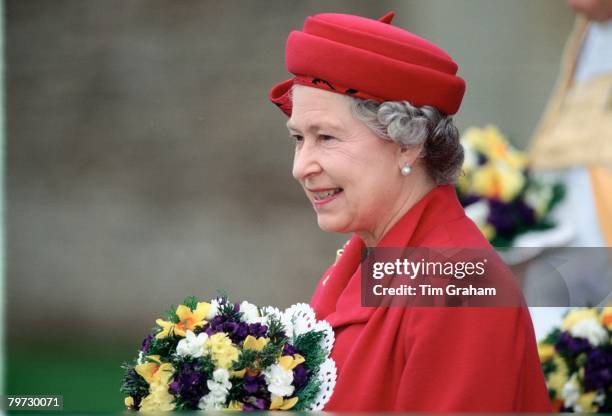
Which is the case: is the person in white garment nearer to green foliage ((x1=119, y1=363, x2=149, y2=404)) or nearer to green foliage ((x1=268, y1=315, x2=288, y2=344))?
green foliage ((x1=268, y1=315, x2=288, y2=344))

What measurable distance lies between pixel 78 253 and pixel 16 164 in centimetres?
71

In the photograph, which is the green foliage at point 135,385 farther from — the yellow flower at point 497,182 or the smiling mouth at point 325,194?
the yellow flower at point 497,182

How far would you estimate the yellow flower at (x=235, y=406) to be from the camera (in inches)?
92.2

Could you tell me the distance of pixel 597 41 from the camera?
14.5 ft

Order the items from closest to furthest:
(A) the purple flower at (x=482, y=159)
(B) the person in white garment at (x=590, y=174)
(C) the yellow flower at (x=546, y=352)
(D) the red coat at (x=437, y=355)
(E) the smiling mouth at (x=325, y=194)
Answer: (D) the red coat at (x=437, y=355) → (E) the smiling mouth at (x=325, y=194) → (C) the yellow flower at (x=546, y=352) → (B) the person in white garment at (x=590, y=174) → (A) the purple flower at (x=482, y=159)

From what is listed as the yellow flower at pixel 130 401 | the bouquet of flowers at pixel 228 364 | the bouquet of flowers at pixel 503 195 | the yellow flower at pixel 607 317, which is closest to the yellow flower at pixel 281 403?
the bouquet of flowers at pixel 228 364

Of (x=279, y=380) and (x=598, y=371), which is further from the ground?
(x=598, y=371)

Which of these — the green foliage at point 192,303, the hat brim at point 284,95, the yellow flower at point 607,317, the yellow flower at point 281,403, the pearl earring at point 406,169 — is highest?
the hat brim at point 284,95

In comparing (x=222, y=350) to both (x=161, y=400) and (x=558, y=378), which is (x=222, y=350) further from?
(x=558, y=378)

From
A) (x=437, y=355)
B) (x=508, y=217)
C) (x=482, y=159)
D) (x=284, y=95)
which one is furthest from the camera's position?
(x=482, y=159)

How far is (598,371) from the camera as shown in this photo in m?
3.22

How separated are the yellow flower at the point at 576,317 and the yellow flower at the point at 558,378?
0.36ft

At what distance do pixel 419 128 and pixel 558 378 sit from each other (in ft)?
3.86

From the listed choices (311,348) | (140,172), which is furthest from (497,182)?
(140,172)
